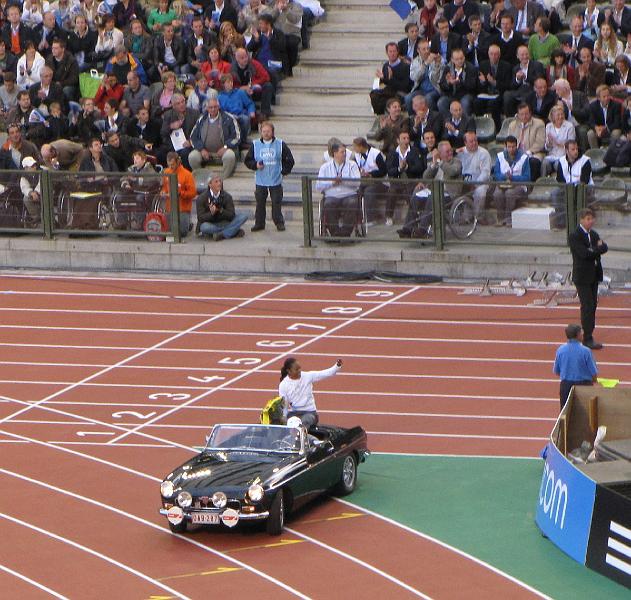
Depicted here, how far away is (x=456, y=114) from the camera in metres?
27.1

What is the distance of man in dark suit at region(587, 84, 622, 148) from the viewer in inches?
1048

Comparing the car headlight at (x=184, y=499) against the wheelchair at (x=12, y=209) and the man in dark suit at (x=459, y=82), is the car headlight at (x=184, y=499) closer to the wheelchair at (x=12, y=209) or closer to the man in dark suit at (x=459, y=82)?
the wheelchair at (x=12, y=209)

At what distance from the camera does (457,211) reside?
25.1 metres

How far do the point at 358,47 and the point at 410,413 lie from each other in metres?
14.9

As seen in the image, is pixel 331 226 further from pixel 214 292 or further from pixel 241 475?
pixel 241 475

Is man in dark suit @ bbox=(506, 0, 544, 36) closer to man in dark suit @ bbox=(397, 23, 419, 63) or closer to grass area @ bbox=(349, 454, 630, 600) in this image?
man in dark suit @ bbox=(397, 23, 419, 63)

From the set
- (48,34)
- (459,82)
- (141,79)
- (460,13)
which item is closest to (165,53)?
(141,79)

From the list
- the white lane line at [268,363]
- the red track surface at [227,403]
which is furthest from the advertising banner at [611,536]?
the white lane line at [268,363]

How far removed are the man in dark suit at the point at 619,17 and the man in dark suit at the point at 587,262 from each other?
845 centimetres

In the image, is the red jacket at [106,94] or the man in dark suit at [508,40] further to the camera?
the red jacket at [106,94]

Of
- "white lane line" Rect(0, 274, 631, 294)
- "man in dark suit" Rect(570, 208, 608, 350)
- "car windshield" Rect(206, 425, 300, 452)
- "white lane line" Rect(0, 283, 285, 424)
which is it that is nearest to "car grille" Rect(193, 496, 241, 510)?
"car windshield" Rect(206, 425, 300, 452)

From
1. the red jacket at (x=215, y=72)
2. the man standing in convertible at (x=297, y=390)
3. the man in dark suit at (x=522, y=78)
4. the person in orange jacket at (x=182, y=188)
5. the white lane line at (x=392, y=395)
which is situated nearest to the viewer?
the man standing in convertible at (x=297, y=390)

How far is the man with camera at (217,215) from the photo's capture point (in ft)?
86.3

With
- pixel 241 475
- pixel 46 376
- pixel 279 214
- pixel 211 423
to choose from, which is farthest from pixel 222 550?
pixel 279 214
